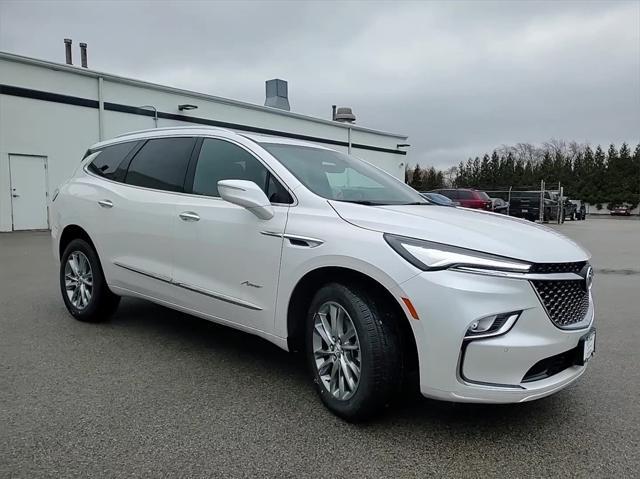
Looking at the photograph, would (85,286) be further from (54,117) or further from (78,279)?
(54,117)

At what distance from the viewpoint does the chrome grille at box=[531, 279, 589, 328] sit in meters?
2.70

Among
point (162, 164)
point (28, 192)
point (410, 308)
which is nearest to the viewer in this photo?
point (410, 308)

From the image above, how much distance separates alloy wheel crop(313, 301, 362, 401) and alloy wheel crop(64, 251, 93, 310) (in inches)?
113

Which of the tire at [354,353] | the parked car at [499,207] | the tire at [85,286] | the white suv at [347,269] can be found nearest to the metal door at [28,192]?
the tire at [85,286]

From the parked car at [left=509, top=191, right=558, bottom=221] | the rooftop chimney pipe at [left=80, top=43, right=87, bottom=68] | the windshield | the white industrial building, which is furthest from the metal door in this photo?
the parked car at [left=509, top=191, right=558, bottom=221]

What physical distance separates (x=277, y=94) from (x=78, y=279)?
78.9 ft

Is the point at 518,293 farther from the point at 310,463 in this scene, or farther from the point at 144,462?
the point at 144,462

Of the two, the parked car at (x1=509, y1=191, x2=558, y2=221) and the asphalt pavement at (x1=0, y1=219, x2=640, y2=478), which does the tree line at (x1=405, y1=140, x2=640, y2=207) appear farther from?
the asphalt pavement at (x1=0, y1=219, x2=640, y2=478)

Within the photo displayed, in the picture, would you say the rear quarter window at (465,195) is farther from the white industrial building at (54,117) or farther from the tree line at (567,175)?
the tree line at (567,175)

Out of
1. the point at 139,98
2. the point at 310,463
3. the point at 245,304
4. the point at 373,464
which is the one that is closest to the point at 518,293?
the point at 373,464

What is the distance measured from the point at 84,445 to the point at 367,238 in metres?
1.86

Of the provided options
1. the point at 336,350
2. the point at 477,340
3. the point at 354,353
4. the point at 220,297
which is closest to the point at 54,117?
the point at 220,297

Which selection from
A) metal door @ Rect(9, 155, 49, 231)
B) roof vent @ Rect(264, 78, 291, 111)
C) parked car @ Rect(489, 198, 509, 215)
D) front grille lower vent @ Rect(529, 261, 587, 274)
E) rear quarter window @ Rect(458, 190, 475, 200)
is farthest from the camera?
roof vent @ Rect(264, 78, 291, 111)

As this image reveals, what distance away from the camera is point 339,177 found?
3934 mm
